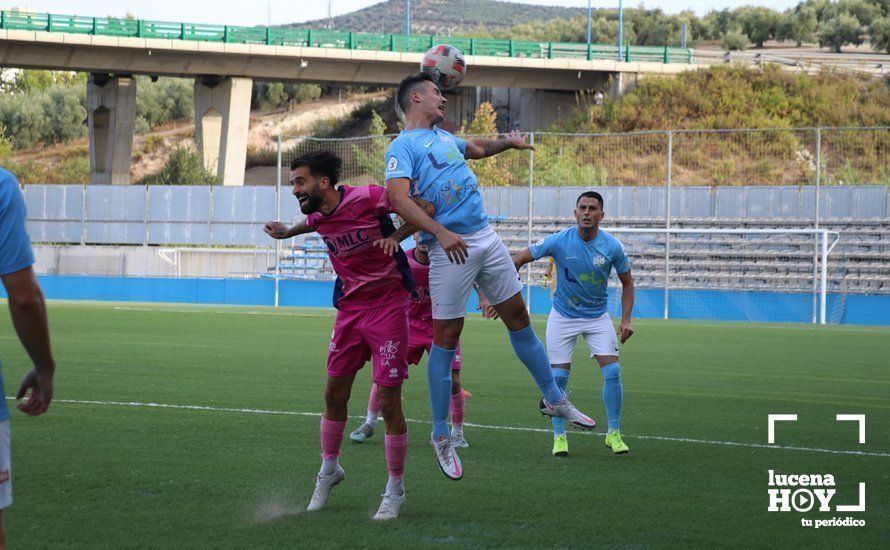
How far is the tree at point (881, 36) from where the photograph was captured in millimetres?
77438

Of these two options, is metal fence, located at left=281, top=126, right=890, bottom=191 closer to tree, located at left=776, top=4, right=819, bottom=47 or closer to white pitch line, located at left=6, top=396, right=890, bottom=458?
white pitch line, located at left=6, top=396, right=890, bottom=458

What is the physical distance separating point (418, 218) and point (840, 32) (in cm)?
8188

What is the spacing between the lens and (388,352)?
5.93m

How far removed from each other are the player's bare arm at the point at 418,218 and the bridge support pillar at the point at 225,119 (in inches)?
1758

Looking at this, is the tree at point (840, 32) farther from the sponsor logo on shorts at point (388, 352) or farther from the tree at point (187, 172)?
the sponsor logo on shorts at point (388, 352)

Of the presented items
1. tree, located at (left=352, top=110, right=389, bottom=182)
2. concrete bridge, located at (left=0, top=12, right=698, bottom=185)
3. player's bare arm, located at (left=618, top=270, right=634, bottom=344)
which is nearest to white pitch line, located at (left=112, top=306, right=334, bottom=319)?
tree, located at (left=352, top=110, right=389, bottom=182)

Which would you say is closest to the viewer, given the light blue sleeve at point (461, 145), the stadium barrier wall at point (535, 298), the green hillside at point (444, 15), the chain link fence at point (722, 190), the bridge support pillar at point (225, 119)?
the light blue sleeve at point (461, 145)

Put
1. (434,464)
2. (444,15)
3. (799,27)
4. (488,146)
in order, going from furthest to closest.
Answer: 1. (444,15)
2. (799,27)
3. (488,146)
4. (434,464)

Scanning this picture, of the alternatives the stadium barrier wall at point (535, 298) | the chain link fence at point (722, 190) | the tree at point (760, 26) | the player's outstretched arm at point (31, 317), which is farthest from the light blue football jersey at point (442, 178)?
the tree at point (760, 26)

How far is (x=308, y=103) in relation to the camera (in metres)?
78.3

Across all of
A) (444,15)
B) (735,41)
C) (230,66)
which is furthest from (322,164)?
(444,15)

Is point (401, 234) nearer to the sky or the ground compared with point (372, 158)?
nearer to the ground

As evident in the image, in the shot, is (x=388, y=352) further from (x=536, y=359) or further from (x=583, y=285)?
(x=583, y=285)

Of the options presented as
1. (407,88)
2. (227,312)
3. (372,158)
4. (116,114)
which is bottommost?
(227,312)
